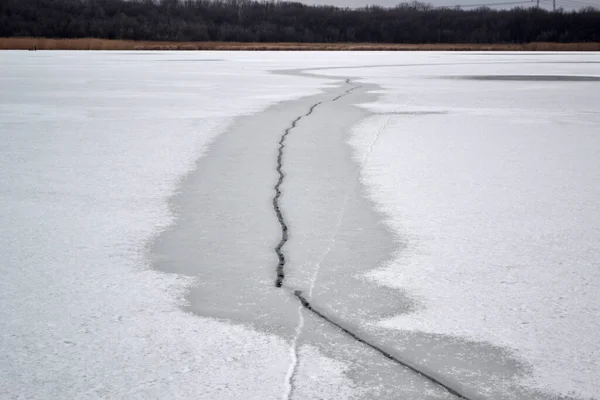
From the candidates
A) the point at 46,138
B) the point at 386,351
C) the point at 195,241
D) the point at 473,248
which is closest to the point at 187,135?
the point at 46,138

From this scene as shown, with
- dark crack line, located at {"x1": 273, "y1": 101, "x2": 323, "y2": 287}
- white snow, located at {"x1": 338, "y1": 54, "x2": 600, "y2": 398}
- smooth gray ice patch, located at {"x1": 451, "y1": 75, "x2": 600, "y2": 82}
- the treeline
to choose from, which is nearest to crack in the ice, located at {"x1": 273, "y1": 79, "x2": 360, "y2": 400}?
dark crack line, located at {"x1": 273, "y1": 101, "x2": 323, "y2": 287}

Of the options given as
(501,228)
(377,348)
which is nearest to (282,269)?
(377,348)

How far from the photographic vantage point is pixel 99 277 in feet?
10.5

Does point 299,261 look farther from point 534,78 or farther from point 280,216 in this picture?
point 534,78

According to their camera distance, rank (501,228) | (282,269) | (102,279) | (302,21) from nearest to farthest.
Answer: (102,279) → (282,269) → (501,228) → (302,21)

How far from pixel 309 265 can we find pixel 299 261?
0.08 meters

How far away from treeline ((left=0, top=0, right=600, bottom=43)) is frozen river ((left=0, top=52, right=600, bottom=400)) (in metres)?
73.9

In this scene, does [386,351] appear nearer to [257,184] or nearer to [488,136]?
[257,184]

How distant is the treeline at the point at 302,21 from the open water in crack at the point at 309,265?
75.1 m

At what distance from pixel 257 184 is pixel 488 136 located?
10.2 feet

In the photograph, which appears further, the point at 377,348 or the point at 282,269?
the point at 282,269

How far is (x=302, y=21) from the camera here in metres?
102

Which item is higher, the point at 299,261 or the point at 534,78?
the point at 534,78

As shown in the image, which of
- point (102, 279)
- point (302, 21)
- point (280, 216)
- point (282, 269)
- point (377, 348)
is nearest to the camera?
point (377, 348)
